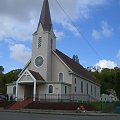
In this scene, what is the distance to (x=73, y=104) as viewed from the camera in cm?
4041

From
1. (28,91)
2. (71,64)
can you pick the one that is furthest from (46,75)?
(71,64)

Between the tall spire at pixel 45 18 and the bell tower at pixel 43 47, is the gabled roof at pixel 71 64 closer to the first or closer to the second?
the bell tower at pixel 43 47

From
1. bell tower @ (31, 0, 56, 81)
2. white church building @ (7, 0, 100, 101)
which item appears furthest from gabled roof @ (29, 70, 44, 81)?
bell tower @ (31, 0, 56, 81)

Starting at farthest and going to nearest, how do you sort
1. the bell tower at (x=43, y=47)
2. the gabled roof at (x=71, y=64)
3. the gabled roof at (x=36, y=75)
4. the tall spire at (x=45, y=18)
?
1. the tall spire at (x=45, y=18)
2. the gabled roof at (x=71, y=64)
3. the bell tower at (x=43, y=47)
4. the gabled roof at (x=36, y=75)

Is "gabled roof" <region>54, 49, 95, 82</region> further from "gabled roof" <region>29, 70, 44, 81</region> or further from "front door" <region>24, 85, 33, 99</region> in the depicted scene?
"front door" <region>24, 85, 33, 99</region>

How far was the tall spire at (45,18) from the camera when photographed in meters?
53.2

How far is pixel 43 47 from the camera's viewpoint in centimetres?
5162

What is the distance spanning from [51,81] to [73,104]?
30.8 feet

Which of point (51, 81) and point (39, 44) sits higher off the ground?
point (39, 44)

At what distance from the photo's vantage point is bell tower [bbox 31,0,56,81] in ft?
167

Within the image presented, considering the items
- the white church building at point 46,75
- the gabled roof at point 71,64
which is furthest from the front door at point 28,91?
the gabled roof at point 71,64

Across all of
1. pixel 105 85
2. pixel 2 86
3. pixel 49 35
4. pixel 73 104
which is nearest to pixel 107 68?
pixel 105 85

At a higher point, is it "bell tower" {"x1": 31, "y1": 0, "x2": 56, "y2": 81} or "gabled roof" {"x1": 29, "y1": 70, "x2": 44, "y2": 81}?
"bell tower" {"x1": 31, "y1": 0, "x2": 56, "y2": 81}

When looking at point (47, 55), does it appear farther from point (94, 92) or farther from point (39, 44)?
point (94, 92)
